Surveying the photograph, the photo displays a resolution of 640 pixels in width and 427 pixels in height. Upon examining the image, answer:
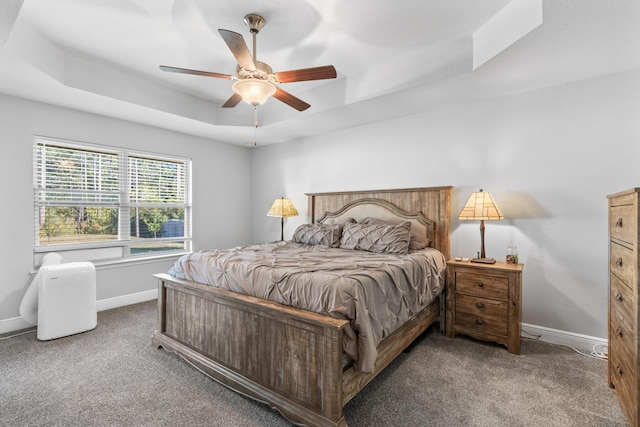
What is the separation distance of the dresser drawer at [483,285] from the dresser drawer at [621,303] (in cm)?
70

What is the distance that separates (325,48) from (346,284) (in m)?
2.21

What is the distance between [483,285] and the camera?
2.77 meters

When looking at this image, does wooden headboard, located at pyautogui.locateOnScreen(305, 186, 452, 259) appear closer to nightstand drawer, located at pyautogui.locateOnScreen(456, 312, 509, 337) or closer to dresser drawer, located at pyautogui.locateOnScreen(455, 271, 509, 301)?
dresser drawer, located at pyautogui.locateOnScreen(455, 271, 509, 301)

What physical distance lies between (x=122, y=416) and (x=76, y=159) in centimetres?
315

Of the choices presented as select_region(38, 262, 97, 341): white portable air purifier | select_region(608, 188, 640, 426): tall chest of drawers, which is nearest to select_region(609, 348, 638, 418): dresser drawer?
select_region(608, 188, 640, 426): tall chest of drawers

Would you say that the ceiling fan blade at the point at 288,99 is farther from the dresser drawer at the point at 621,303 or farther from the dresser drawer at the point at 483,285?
the dresser drawer at the point at 621,303

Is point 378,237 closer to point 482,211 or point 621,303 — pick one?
point 482,211

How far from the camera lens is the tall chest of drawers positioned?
158cm

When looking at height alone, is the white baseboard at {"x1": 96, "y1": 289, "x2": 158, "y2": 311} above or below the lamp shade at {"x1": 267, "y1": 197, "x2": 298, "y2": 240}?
below

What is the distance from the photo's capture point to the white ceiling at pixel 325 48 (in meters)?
2.16

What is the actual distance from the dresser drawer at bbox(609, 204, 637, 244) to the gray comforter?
1.29m

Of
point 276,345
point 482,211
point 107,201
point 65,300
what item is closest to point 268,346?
point 276,345

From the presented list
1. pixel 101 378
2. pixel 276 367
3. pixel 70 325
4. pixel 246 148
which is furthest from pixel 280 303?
pixel 246 148

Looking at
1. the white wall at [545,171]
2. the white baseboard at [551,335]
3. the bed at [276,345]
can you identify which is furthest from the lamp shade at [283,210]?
the white baseboard at [551,335]
